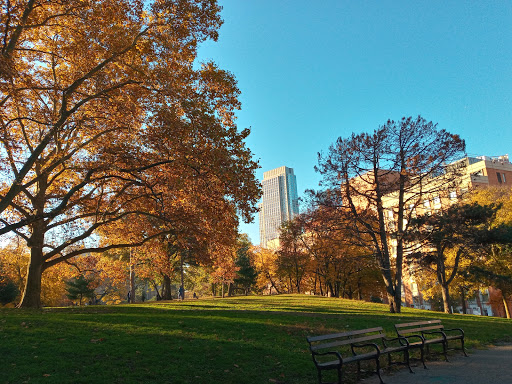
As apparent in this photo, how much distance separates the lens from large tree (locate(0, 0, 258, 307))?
12.7m

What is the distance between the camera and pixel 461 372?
7199mm

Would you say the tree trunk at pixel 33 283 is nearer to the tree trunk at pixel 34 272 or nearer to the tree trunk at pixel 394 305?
the tree trunk at pixel 34 272

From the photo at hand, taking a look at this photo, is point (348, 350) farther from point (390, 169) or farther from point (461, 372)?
point (390, 169)

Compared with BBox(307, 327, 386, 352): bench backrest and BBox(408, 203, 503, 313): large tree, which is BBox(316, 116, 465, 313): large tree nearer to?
BBox(408, 203, 503, 313): large tree

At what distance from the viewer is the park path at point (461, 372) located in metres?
6.56

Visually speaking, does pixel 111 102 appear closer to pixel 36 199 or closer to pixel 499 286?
pixel 36 199

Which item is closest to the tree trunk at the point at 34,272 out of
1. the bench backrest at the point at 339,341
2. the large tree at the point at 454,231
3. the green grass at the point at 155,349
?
the green grass at the point at 155,349

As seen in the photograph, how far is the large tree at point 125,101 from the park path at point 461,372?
7.72 m

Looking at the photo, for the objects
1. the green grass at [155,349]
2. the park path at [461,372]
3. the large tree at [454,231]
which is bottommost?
the park path at [461,372]

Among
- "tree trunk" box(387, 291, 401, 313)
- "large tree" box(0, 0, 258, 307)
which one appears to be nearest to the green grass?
"large tree" box(0, 0, 258, 307)

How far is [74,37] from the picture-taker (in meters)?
14.1

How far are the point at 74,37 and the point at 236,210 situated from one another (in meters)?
9.97

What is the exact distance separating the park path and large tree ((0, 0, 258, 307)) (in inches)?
304

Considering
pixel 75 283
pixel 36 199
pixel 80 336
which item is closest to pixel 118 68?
pixel 36 199
